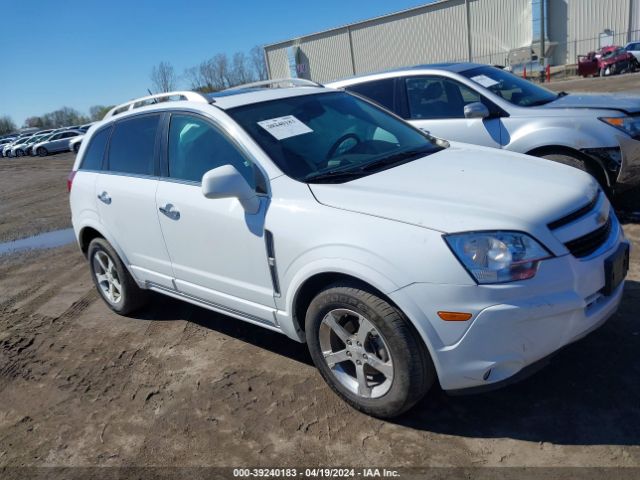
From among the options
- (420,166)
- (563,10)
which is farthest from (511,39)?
(420,166)

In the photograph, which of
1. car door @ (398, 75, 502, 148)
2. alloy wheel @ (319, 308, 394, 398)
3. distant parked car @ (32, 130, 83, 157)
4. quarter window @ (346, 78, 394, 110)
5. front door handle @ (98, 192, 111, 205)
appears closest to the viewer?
alloy wheel @ (319, 308, 394, 398)

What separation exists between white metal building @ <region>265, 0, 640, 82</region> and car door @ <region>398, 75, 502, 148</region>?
125 ft

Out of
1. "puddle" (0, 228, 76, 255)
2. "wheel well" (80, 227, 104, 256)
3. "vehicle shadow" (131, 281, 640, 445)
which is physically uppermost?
"wheel well" (80, 227, 104, 256)

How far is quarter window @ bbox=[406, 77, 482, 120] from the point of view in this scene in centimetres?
593

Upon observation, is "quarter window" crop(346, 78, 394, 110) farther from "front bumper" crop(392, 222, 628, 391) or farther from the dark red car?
the dark red car

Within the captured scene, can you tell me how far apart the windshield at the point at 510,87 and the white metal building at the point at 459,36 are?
37875 mm

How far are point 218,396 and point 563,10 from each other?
48.1m

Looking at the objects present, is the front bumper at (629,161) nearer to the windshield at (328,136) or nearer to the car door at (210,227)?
the windshield at (328,136)

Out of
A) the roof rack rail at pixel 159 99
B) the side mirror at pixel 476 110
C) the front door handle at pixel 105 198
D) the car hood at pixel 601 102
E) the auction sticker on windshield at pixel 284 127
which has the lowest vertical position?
the car hood at pixel 601 102

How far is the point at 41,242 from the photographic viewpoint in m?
8.62

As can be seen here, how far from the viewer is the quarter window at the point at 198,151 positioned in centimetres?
340

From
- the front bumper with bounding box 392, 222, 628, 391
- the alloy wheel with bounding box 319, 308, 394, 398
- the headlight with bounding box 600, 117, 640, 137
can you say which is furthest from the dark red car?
the alloy wheel with bounding box 319, 308, 394, 398

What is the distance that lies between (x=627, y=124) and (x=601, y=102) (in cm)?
58

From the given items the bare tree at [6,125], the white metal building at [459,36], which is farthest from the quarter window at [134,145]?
the bare tree at [6,125]
